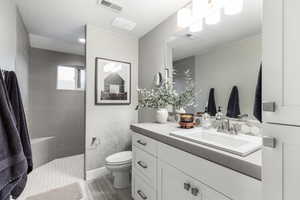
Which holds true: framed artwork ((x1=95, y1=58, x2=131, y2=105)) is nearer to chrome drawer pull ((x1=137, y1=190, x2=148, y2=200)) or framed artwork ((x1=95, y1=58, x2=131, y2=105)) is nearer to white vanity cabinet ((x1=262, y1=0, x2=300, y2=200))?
chrome drawer pull ((x1=137, y1=190, x2=148, y2=200))

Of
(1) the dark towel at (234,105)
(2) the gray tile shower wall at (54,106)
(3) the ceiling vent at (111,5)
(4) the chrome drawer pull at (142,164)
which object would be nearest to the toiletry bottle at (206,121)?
(1) the dark towel at (234,105)

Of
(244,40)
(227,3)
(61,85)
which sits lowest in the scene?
(61,85)

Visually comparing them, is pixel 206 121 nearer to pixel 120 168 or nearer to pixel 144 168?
pixel 144 168

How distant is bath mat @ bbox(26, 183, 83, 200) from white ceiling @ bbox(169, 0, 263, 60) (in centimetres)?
208

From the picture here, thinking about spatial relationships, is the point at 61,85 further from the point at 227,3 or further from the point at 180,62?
the point at 227,3

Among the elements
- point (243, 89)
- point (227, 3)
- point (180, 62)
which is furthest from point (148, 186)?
point (227, 3)

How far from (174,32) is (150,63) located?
0.59m

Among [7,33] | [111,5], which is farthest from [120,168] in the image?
[111,5]

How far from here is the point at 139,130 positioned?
4.84 feet

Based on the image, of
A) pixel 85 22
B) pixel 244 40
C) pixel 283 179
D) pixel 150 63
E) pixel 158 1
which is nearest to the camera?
pixel 283 179

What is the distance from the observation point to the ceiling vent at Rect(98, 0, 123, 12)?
64.2 inches

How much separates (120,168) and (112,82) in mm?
1256

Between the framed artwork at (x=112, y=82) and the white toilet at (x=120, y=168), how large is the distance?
83 centimetres

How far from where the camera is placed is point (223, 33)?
4.71 feet
